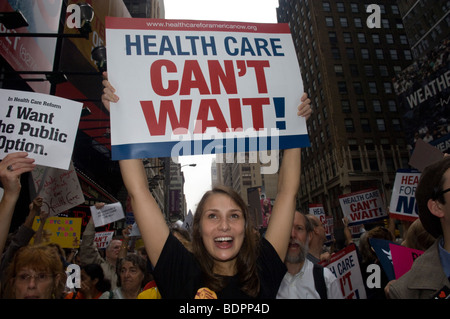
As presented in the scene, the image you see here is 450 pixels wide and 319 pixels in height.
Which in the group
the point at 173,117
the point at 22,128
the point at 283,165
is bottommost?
the point at 283,165

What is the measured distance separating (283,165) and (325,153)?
5181 cm

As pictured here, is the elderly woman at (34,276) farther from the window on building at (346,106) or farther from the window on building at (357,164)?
the window on building at (346,106)

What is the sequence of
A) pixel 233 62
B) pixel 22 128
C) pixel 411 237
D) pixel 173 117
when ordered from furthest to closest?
1. pixel 411 237
2. pixel 22 128
3. pixel 233 62
4. pixel 173 117

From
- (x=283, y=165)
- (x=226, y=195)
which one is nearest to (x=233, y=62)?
(x=283, y=165)

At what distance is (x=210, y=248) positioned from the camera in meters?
2.12

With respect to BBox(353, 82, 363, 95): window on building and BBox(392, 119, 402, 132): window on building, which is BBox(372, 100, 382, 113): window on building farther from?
BBox(392, 119, 402, 132): window on building

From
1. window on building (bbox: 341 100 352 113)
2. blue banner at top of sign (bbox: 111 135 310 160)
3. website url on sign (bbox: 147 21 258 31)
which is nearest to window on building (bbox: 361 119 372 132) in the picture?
window on building (bbox: 341 100 352 113)

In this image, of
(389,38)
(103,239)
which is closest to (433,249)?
(103,239)

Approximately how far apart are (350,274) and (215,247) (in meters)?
2.66

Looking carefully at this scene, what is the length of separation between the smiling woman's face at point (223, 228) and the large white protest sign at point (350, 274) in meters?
2.46

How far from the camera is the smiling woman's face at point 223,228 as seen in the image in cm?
211

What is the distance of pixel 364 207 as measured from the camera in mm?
9039

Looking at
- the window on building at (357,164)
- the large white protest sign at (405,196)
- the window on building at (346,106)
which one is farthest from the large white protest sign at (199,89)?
the window on building at (346,106)
